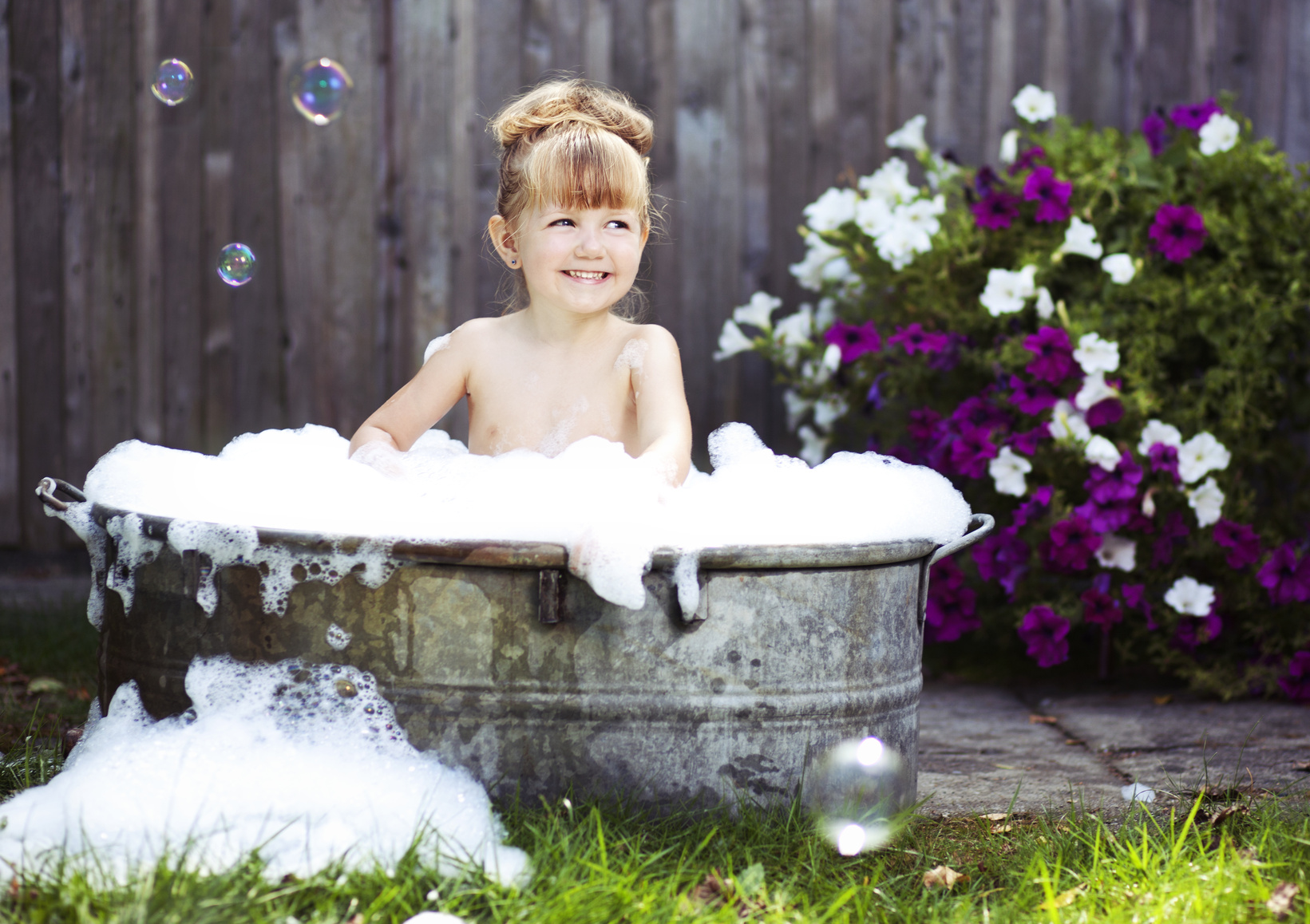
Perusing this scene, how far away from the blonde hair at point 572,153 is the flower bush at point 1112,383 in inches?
37.9

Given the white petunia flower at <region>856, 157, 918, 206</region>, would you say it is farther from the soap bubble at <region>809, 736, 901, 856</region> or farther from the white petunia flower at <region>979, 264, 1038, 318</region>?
the soap bubble at <region>809, 736, 901, 856</region>

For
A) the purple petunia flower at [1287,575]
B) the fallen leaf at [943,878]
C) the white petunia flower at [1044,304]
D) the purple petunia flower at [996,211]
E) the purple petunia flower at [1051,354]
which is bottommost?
the fallen leaf at [943,878]

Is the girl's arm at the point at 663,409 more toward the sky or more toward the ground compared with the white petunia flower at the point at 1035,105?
more toward the ground

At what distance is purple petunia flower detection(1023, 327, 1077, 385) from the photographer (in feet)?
Answer: 8.60

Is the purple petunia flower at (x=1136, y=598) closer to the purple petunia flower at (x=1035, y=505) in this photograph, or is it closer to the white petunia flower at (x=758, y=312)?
the purple petunia flower at (x=1035, y=505)

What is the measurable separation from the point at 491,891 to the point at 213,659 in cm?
49

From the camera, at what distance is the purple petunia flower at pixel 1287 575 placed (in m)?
2.55

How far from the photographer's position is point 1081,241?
275cm

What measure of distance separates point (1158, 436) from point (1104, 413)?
12 centimetres

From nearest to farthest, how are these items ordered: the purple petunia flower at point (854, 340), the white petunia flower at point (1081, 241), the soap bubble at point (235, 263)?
the soap bubble at point (235, 263) → the white petunia flower at point (1081, 241) → the purple petunia flower at point (854, 340)

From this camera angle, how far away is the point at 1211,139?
2.81m

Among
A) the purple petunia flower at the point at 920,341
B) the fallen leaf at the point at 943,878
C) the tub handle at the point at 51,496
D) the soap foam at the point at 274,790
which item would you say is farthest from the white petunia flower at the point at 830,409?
the tub handle at the point at 51,496

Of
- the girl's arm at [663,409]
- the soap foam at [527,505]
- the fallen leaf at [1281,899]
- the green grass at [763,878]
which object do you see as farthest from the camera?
the girl's arm at [663,409]

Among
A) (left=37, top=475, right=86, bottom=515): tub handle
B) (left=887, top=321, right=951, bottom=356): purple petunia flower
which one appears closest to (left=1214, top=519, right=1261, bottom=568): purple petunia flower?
(left=887, top=321, right=951, bottom=356): purple petunia flower
